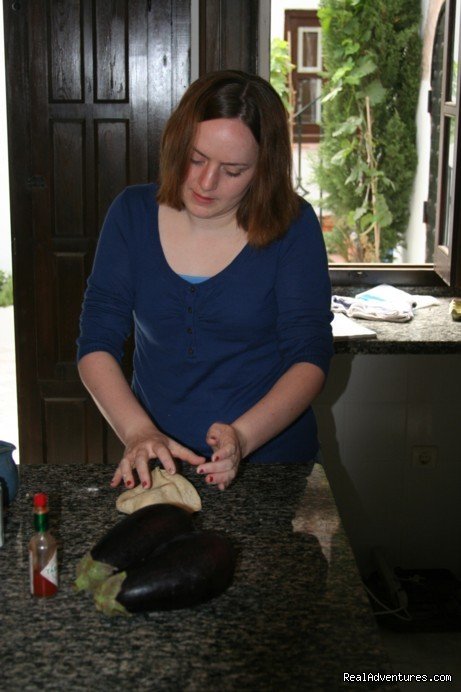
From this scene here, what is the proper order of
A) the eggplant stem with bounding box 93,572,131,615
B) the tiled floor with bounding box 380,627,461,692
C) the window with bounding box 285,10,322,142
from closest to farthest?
1. the eggplant stem with bounding box 93,572,131,615
2. the tiled floor with bounding box 380,627,461,692
3. the window with bounding box 285,10,322,142

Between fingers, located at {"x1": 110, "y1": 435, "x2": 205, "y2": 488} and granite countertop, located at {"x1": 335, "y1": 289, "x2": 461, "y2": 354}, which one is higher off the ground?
fingers, located at {"x1": 110, "y1": 435, "x2": 205, "y2": 488}

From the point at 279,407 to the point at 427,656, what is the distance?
136 centimetres

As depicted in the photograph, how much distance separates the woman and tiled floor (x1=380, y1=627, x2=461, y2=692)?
1079 mm

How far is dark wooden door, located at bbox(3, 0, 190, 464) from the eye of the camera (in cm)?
312

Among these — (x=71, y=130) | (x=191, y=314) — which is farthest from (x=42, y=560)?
(x=71, y=130)

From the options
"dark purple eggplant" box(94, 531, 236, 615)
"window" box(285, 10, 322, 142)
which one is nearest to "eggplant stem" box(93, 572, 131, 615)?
"dark purple eggplant" box(94, 531, 236, 615)

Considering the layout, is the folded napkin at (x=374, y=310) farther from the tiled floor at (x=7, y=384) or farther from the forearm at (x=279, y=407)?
the tiled floor at (x=7, y=384)

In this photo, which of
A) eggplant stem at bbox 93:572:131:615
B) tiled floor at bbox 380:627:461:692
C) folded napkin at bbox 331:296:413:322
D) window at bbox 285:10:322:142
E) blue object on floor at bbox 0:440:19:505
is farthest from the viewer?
window at bbox 285:10:322:142

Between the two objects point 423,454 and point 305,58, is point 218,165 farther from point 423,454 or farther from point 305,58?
point 305,58

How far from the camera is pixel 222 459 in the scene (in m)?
1.50

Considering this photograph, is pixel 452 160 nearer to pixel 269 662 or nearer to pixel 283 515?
pixel 283 515

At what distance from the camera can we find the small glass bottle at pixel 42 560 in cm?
119

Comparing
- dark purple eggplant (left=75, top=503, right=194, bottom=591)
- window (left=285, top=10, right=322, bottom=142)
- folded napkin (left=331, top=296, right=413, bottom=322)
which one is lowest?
folded napkin (left=331, top=296, right=413, bottom=322)

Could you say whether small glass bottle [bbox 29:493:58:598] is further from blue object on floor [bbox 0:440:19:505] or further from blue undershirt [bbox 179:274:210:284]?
blue undershirt [bbox 179:274:210:284]
